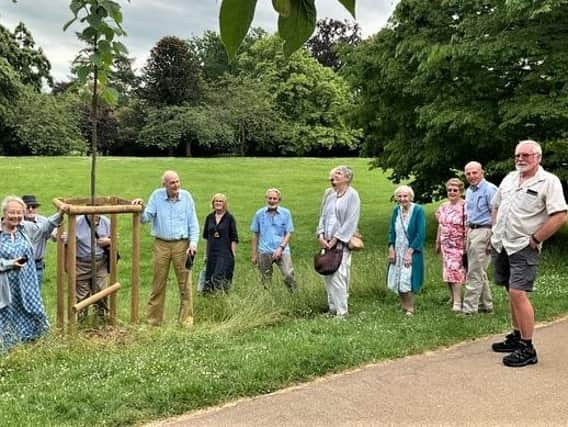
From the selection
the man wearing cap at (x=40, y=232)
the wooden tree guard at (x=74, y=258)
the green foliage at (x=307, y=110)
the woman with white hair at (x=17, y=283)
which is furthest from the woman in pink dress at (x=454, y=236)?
the green foliage at (x=307, y=110)

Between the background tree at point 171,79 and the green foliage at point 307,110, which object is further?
the background tree at point 171,79

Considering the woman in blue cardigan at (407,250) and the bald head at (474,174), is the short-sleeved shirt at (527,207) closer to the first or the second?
the bald head at (474,174)

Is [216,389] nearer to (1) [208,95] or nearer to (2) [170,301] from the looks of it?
(2) [170,301]

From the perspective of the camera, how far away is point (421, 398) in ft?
15.0

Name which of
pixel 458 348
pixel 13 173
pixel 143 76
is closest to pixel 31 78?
pixel 143 76

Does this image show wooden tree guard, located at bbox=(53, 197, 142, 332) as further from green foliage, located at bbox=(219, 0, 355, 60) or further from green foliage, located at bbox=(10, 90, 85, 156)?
green foliage, located at bbox=(10, 90, 85, 156)

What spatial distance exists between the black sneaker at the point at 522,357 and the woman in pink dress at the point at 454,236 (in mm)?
1941

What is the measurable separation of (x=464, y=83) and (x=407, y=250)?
607 centimetres

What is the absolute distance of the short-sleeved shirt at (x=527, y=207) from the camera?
5.09m

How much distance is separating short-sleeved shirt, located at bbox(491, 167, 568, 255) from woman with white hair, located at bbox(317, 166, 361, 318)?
206 centimetres

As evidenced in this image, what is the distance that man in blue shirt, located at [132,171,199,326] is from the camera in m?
7.15

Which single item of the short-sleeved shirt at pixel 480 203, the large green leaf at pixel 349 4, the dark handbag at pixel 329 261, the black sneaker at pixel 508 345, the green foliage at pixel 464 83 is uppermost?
the green foliage at pixel 464 83

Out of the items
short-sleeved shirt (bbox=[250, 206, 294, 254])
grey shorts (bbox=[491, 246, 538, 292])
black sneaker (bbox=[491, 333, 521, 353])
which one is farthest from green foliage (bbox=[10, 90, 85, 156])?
grey shorts (bbox=[491, 246, 538, 292])

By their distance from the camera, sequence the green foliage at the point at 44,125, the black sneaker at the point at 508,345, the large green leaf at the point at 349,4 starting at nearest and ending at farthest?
the large green leaf at the point at 349,4 < the black sneaker at the point at 508,345 < the green foliage at the point at 44,125
